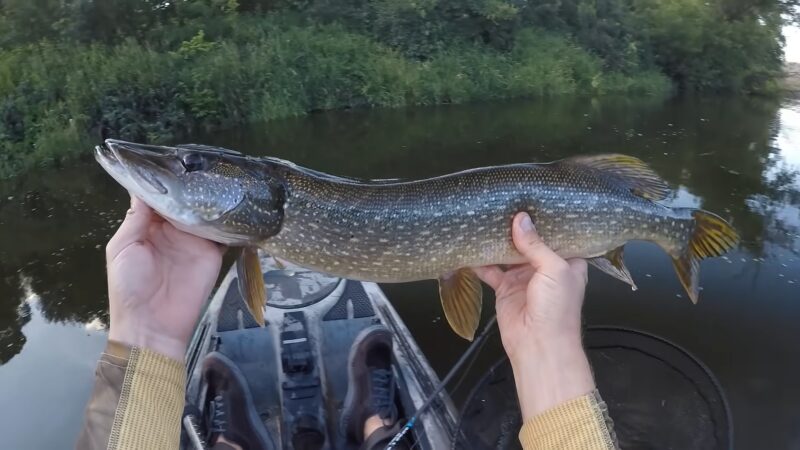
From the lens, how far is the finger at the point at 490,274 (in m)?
1.96

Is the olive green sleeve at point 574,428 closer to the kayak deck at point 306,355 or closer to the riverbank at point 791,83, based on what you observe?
the kayak deck at point 306,355

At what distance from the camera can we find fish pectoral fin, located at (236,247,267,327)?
5.85 feet

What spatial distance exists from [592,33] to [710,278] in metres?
16.3

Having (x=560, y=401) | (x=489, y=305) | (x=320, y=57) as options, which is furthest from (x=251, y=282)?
(x=320, y=57)

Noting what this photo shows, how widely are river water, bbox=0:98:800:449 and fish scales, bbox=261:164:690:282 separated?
5.53 ft

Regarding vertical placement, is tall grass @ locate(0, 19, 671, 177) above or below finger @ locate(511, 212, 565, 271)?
below

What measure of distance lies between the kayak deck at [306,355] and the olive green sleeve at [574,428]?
78 centimetres

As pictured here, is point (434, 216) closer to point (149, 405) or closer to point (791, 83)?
point (149, 405)

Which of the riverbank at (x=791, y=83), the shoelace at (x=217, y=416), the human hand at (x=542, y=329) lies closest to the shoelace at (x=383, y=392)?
the shoelace at (x=217, y=416)

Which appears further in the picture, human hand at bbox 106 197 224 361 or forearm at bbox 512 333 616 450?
human hand at bbox 106 197 224 361

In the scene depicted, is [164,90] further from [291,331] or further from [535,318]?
[535,318]

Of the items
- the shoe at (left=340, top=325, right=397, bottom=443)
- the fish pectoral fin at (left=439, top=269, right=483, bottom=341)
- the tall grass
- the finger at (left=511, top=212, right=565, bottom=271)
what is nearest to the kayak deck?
the shoe at (left=340, top=325, right=397, bottom=443)

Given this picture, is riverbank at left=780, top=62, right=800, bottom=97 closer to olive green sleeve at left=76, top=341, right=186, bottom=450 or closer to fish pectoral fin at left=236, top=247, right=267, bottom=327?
fish pectoral fin at left=236, top=247, right=267, bottom=327

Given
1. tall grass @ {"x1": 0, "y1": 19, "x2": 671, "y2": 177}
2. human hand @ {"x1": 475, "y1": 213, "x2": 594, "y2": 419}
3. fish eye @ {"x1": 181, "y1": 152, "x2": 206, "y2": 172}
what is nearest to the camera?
human hand @ {"x1": 475, "y1": 213, "x2": 594, "y2": 419}
